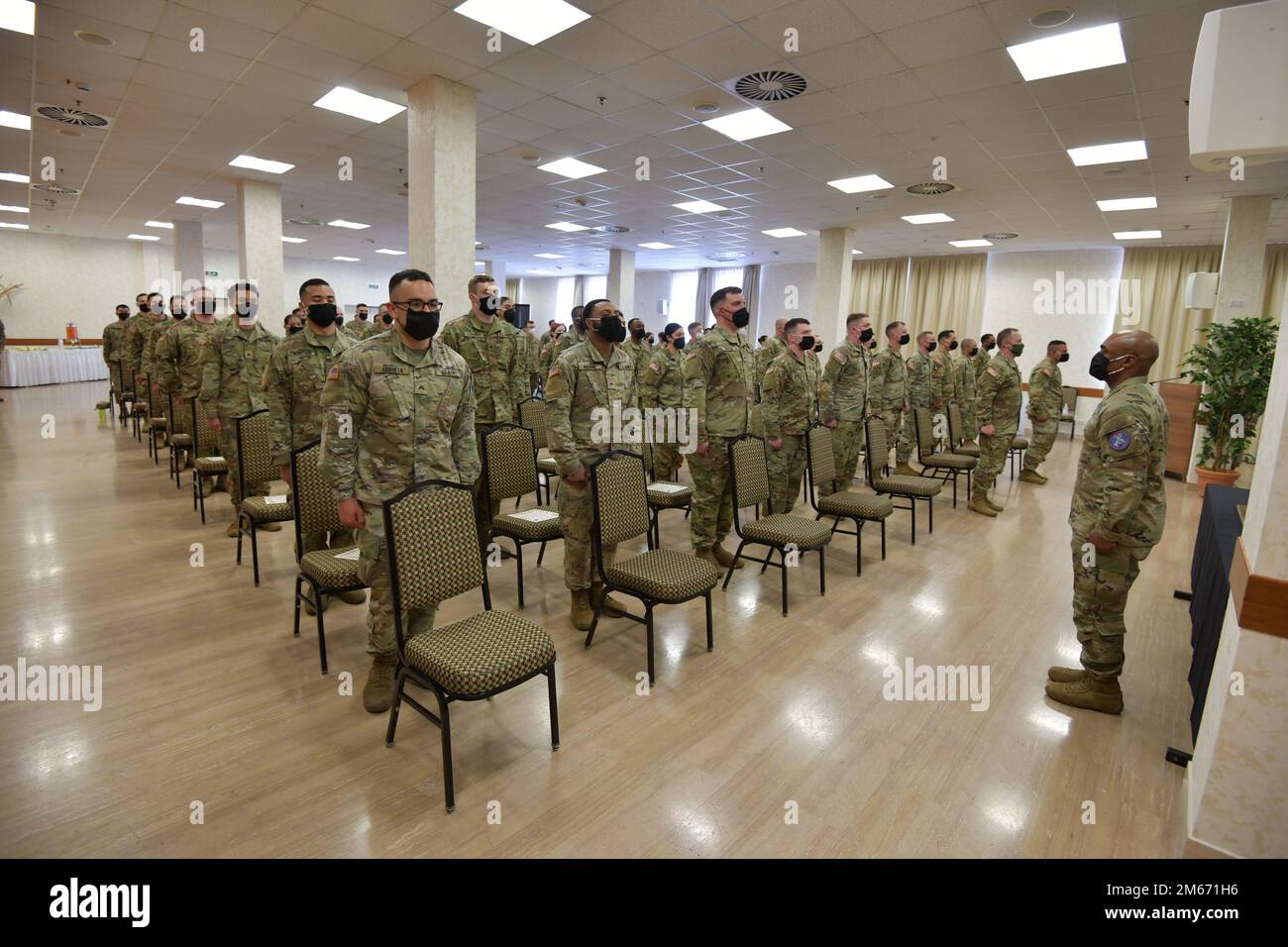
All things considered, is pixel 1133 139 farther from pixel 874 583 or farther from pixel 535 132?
pixel 535 132

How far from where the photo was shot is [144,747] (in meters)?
2.41

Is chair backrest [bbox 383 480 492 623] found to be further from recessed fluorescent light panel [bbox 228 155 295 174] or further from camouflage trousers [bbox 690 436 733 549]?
recessed fluorescent light panel [bbox 228 155 295 174]

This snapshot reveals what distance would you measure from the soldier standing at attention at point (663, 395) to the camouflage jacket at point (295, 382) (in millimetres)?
2793

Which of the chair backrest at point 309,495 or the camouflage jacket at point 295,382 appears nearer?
the chair backrest at point 309,495

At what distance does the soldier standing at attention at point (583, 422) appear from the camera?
342 cm

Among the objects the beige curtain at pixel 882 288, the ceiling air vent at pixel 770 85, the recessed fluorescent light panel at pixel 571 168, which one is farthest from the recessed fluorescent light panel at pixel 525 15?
the beige curtain at pixel 882 288

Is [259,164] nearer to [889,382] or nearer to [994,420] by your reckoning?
[889,382]

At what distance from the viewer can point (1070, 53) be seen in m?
4.32

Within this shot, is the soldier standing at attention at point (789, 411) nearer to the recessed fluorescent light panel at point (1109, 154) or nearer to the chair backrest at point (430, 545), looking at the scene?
the chair backrest at point (430, 545)

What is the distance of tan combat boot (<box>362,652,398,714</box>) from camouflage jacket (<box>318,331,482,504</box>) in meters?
0.69

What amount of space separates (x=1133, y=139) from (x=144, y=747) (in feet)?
27.4

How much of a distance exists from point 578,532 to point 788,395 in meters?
2.35

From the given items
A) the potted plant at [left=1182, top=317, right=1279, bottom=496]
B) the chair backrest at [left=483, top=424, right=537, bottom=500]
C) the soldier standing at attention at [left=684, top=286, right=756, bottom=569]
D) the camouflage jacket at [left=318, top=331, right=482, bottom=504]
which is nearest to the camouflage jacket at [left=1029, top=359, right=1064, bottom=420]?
the potted plant at [left=1182, top=317, right=1279, bottom=496]

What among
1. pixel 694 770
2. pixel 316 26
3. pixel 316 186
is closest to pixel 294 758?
pixel 694 770
